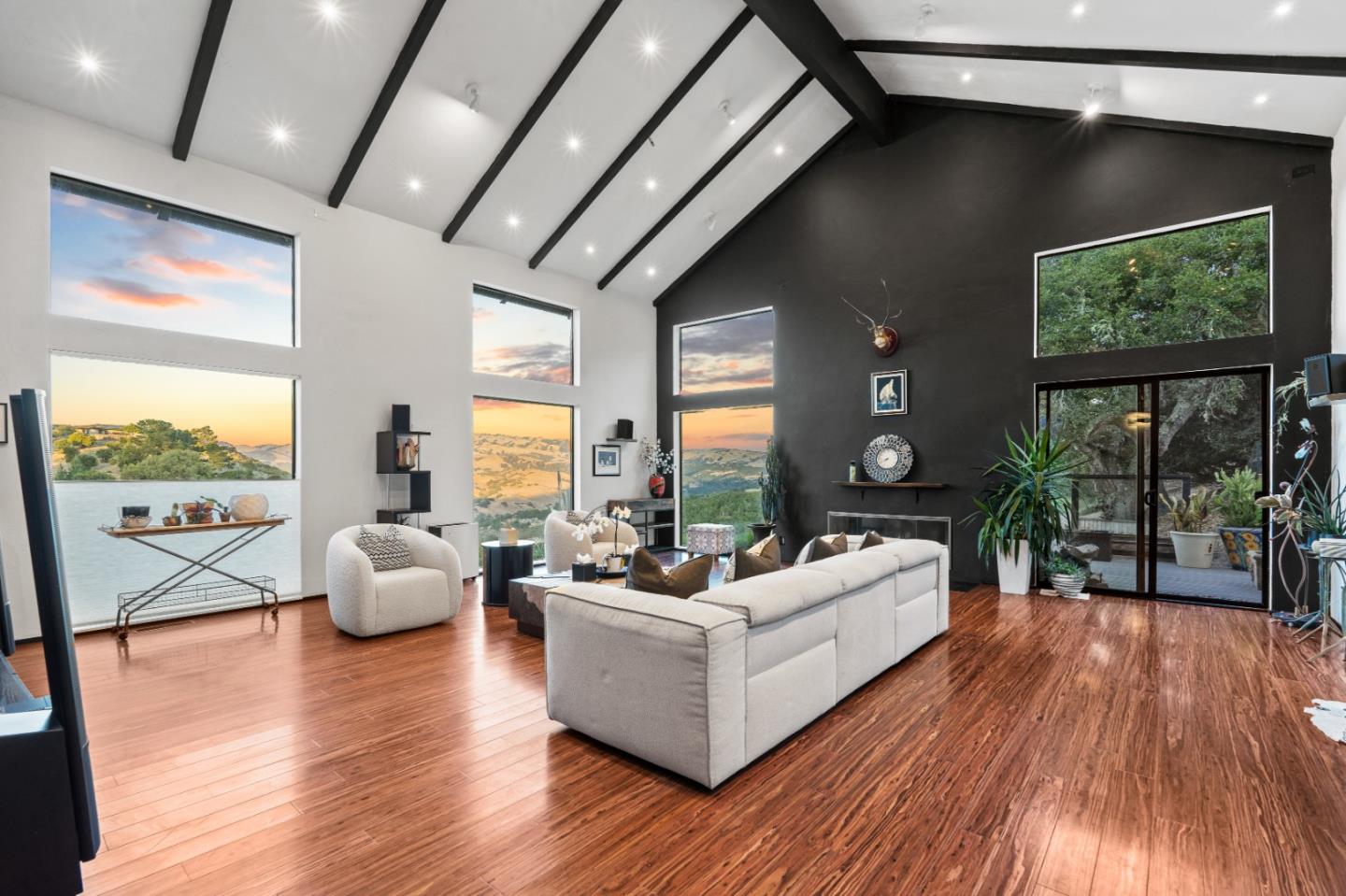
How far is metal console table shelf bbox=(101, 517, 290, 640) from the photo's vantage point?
4.78 metres

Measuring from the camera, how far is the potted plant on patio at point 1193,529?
576 centimetres

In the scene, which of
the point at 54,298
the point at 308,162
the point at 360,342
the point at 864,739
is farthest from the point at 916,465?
the point at 54,298

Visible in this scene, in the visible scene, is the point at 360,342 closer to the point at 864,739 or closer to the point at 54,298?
the point at 54,298

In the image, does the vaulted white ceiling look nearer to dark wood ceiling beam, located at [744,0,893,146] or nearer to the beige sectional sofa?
dark wood ceiling beam, located at [744,0,893,146]

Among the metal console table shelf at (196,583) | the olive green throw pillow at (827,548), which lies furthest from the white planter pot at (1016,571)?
the metal console table shelf at (196,583)

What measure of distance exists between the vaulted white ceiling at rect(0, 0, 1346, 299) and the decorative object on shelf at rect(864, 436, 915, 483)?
351 cm

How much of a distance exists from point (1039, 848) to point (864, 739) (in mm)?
874

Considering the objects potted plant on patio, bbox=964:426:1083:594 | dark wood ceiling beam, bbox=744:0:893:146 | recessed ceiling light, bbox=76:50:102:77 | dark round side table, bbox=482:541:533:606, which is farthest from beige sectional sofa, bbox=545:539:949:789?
recessed ceiling light, bbox=76:50:102:77

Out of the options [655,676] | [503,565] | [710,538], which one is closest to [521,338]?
[503,565]

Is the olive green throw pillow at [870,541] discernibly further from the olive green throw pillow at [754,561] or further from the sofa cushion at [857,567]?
the olive green throw pillow at [754,561]

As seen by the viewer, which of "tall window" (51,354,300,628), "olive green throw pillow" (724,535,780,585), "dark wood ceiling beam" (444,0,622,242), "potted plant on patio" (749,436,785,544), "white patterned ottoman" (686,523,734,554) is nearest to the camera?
"olive green throw pillow" (724,535,780,585)

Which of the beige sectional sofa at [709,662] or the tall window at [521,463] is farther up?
the tall window at [521,463]

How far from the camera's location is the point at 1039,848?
2.16 m

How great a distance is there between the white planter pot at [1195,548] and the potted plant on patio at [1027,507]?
2.73 ft
